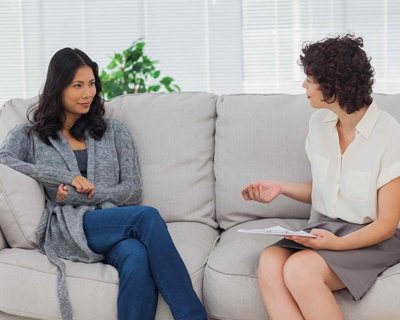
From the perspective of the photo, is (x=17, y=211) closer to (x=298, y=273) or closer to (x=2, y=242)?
(x=2, y=242)

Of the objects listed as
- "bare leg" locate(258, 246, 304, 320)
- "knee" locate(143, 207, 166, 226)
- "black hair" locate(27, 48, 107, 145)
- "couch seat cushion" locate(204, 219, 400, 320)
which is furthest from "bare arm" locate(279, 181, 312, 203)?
"black hair" locate(27, 48, 107, 145)

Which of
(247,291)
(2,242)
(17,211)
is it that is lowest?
(247,291)

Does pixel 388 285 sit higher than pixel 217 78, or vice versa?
pixel 217 78

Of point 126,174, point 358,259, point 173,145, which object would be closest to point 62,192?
point 126,174

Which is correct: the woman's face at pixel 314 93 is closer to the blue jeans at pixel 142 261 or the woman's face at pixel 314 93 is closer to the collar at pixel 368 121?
the collar at pixel 368 121

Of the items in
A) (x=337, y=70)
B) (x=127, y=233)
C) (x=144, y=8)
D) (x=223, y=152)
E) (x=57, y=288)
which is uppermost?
(x=144, y=8)

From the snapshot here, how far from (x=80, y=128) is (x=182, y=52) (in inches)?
87.6

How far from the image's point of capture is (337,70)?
163 cm

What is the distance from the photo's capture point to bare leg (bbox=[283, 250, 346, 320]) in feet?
4.83

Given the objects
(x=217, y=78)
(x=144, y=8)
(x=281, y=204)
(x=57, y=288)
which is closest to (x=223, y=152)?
(x=281, y=204)

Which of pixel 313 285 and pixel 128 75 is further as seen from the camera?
pixel 128 75

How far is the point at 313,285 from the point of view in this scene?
1.49 m

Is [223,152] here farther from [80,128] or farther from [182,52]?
[182,52]

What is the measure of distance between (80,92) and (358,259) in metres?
1.27
